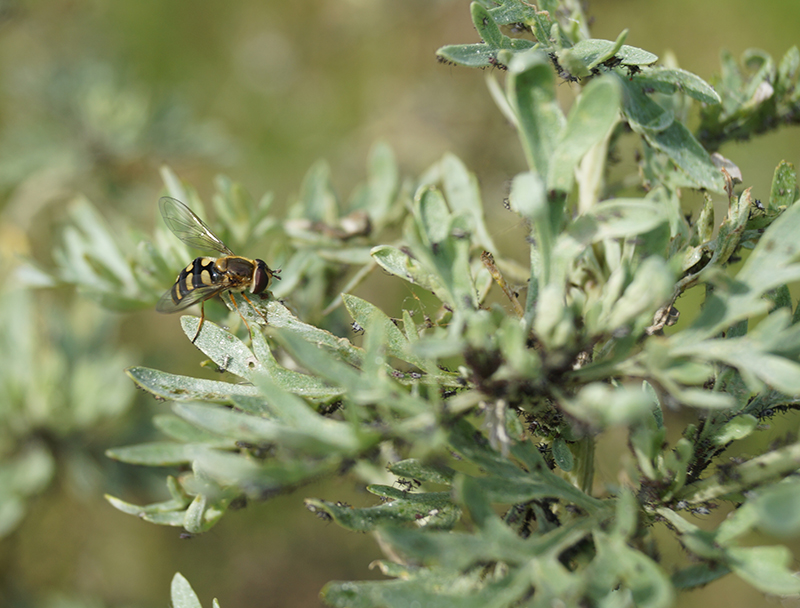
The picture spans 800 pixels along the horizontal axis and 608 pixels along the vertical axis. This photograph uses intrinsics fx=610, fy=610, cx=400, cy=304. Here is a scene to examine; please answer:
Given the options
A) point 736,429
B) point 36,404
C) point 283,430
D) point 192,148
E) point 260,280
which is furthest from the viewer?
point 192,148

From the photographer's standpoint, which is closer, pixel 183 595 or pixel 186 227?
pixel 183 595

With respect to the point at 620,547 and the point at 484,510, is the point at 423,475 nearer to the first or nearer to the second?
the point at 484,510

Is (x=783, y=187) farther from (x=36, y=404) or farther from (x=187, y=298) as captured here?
(x=36, y=404)

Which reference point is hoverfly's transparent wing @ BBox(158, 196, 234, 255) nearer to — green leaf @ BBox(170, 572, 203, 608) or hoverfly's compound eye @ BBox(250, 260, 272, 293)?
hoverfly's compound eye @ BBox(250, 260, 272, 293)

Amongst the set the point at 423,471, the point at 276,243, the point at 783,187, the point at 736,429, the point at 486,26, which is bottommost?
the point at 423,471

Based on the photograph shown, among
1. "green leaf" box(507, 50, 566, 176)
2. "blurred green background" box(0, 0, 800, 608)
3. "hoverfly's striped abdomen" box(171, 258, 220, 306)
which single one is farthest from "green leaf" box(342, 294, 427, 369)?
"hoverfly's striped abdomen" box(171, 258, 220, 306)

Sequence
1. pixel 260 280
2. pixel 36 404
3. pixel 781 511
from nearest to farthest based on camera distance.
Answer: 1. pixel 781 511
2. pixel 260 280
3. pixel 36 404

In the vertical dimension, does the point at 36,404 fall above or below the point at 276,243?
below

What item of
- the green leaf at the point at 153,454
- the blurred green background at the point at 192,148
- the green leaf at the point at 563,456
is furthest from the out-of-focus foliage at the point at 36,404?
the green leaf at the point at 563,456

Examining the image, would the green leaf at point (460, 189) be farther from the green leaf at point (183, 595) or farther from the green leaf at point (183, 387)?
the green leaf at point (183, 595)

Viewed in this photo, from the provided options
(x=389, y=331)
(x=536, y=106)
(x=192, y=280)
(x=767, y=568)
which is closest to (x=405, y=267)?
(x=389, y=331)
